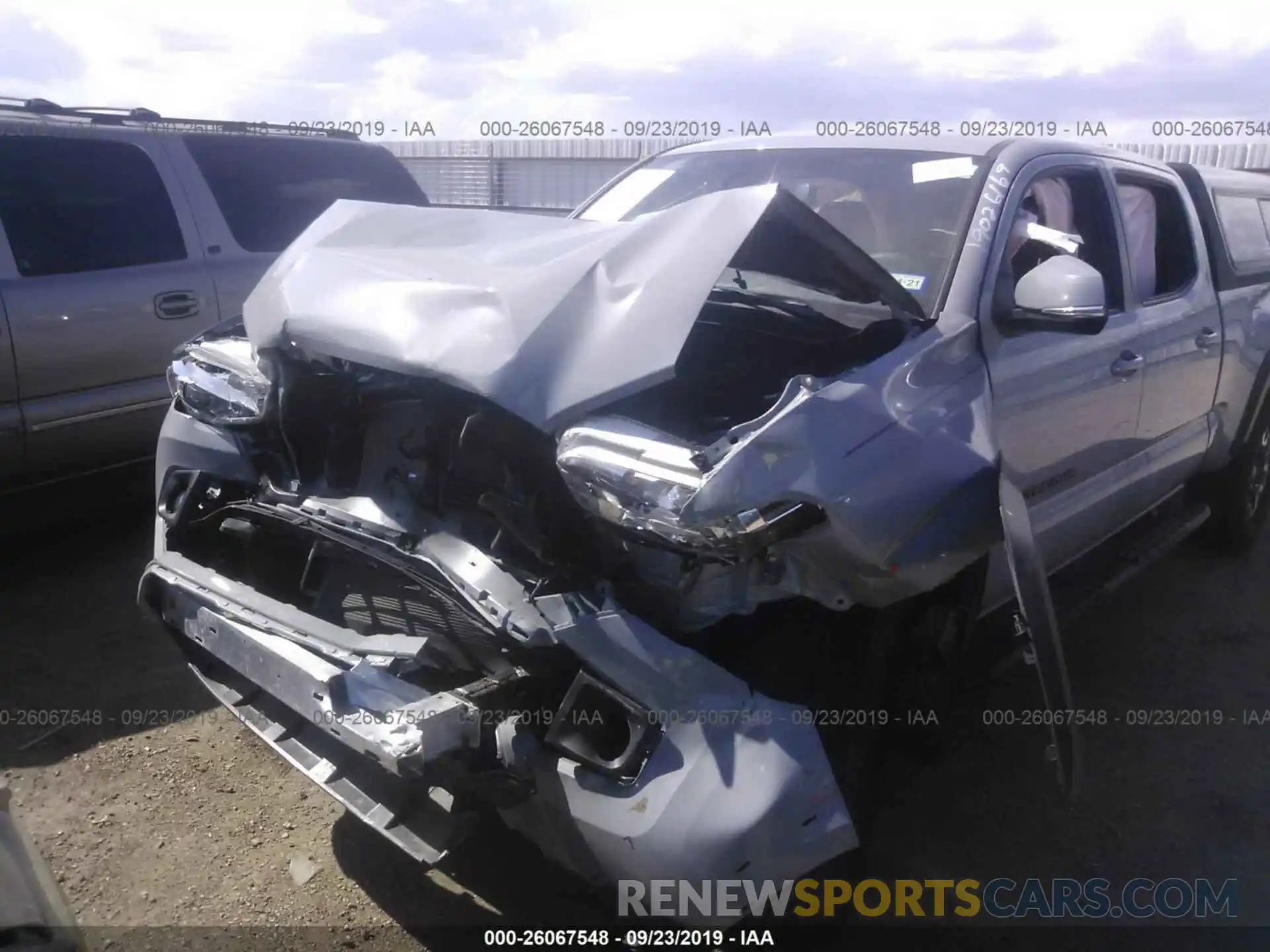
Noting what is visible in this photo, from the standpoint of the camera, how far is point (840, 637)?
A: 2293 mm

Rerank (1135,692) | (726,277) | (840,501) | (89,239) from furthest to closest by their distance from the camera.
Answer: (89,239)
(1135,692)
(726,277)
(840,501)

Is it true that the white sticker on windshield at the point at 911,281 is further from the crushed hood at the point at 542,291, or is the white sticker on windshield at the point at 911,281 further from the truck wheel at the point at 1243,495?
the truck wheel at the point at 1243,495

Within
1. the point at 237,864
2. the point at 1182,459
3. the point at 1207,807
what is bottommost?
the point at 1207,807

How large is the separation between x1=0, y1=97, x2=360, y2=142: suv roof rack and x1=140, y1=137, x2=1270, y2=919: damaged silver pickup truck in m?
2.37

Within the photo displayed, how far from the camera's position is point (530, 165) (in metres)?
12.8

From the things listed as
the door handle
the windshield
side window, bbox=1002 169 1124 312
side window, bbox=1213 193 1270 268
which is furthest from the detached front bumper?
side window, bbox=1213 193 1270 268

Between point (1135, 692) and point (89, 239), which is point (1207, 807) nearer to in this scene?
point (1135, 692)

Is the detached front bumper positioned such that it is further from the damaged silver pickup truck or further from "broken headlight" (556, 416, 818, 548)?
"broken headlight" (556, 416, 818, 548)

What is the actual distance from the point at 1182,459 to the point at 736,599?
314cm

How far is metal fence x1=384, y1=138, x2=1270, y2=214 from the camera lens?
33.7ft

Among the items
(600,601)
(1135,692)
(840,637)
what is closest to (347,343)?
(600,601)

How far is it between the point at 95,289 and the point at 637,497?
135 inches

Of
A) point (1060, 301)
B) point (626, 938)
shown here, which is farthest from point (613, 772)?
point (1060, 301)

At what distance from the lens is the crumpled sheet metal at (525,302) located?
2137mm
